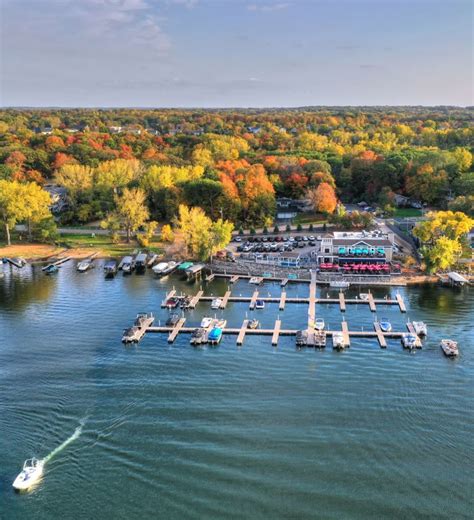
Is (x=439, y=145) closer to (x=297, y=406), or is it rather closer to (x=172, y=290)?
(x=172, y=290)

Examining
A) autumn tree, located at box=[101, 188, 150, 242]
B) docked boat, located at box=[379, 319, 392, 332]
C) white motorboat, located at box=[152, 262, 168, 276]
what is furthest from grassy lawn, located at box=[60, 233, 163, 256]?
docked boat, located at box=[379, 319, 392, 332]

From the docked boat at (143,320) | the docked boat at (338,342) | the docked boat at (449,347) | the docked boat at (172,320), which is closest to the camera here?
the docked boat at (449,347)

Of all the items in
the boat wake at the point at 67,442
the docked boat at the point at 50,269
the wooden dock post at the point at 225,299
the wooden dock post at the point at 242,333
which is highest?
the wooden dock post at the point at 242,333

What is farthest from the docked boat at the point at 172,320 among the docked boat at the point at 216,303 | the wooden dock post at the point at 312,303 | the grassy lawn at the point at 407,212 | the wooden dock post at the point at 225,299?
the grassy lawn at the point at 407,212

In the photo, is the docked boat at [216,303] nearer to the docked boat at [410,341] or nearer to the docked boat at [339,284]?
the docked boat at [339,284]

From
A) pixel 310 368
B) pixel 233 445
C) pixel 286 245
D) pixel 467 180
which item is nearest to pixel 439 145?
pixel 467 180

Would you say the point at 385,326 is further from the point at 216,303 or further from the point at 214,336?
the point at 216,303
